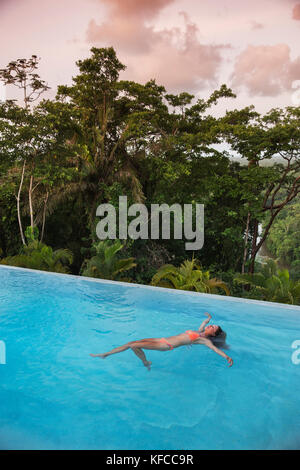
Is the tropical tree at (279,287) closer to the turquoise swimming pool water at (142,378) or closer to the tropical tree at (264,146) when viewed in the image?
the turquoise swimming pool water at (142,378)

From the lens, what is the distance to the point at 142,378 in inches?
148

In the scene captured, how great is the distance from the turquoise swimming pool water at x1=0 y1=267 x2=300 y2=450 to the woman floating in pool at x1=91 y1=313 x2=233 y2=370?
8 centimetres

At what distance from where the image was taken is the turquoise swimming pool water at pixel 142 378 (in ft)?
9.16

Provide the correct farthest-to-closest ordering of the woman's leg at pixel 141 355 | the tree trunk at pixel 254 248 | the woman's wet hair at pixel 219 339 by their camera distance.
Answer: the tree trunk at pixel 254 248 → the woman's wet hair at pixel 219 339 → the woman's leg at pixel 141 355

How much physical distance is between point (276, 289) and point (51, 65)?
30.6 feet

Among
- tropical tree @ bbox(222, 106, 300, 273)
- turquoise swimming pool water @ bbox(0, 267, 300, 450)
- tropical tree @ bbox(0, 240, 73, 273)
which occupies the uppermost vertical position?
tropical tree @ bbox(222, 106, 300, 273)

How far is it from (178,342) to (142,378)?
0.82m

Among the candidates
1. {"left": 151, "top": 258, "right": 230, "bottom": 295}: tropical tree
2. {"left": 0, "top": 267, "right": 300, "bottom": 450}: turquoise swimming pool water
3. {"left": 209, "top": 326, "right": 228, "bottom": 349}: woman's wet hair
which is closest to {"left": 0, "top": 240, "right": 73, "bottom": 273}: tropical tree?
{"left": 0, "top": 267, "right": 300, "bottom": 450}: turquoise swimming pool water

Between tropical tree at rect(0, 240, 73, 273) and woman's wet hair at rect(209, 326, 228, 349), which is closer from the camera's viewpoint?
woman's wet hair at rect(209, 326, 228, 349)

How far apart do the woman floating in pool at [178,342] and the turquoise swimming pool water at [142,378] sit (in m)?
0.08

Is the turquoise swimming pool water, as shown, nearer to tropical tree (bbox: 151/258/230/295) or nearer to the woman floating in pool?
the woman floating in pool

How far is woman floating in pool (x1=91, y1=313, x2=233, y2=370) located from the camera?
163 inches

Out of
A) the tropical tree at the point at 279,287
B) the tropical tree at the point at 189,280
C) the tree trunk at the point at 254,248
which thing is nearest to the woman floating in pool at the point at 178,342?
the tropical tree at the point at 189,280
